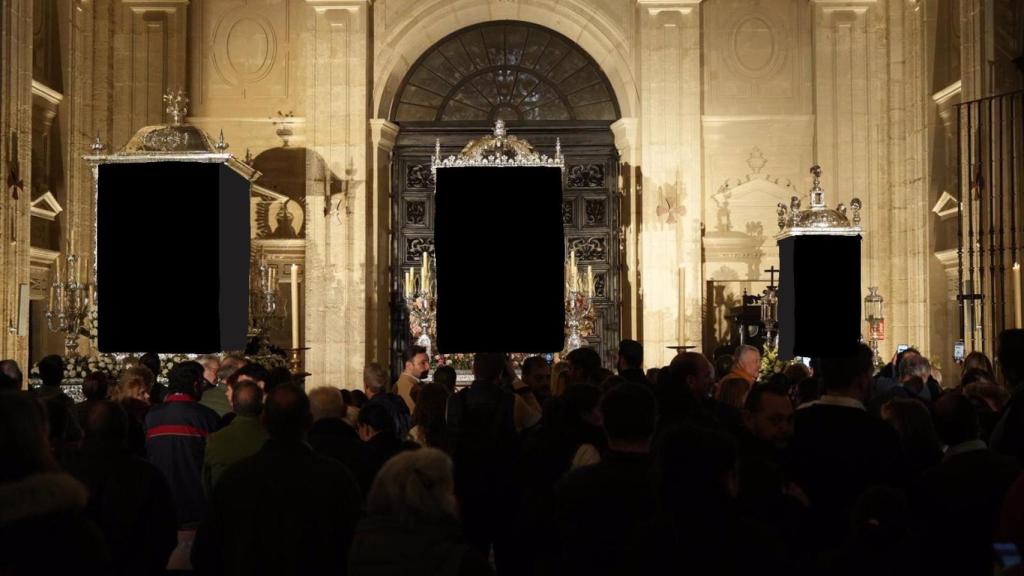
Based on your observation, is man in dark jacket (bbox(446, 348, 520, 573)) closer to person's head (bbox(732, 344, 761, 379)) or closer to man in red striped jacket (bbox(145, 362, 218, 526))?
man in red striped jacket (bbox(145, 362, 218, 526))

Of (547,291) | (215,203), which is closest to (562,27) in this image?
(215,203)

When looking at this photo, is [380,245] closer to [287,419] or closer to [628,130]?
[628,130]

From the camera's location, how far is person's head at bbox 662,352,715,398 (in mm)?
6816

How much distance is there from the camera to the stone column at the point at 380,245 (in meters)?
19.1

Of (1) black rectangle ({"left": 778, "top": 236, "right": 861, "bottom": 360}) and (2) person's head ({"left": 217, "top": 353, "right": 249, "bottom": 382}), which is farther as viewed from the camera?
(1) black rectangle ({"left": 778, "top": 236, "right": 861, "bottom": 360})

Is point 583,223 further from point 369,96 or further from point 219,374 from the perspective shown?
point 219,374

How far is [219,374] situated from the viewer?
10109mm

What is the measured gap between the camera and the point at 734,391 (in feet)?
23.6

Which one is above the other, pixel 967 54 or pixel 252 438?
pixel 967 54

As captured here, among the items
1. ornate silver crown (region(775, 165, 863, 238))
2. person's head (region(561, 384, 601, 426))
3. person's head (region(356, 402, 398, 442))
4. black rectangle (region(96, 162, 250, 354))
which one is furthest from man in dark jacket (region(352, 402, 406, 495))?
ornate silver crown (region(775, 165, 863, 238))

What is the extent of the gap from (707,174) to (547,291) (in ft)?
33.2

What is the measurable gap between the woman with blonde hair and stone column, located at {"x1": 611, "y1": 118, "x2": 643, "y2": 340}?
15.1 m

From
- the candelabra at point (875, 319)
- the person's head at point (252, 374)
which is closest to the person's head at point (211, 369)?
the person's head at point (252, 374)

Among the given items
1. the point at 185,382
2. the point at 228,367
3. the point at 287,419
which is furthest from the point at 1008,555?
the point at 228,367
